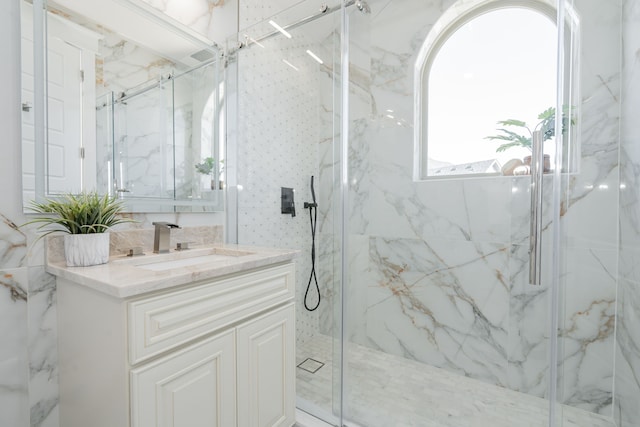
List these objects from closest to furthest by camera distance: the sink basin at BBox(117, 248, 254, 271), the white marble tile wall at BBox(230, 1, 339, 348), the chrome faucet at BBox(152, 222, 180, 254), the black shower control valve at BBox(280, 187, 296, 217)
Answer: the sink basin at BBox(117, 248, 254, 271) → the chrome faucet at BBox(152, 222, 180, 254) → the white marble tile wall at BBox(230, 1, 339, 348) → the black shower control valve at BBox(280, 187, 296, 217)

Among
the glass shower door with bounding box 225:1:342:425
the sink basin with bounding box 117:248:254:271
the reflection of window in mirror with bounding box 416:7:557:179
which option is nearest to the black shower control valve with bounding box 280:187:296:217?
the glass shower door with bounding box 225:1:342:425

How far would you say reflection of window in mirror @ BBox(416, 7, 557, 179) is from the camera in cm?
167

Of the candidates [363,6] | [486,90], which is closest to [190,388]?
[363,6]

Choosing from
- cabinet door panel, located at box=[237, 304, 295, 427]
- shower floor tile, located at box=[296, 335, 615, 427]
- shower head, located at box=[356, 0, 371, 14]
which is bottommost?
shower floor tile, located at box=[296, 335, 615, 427]

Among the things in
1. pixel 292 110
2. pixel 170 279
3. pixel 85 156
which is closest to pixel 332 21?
pixel 292 110

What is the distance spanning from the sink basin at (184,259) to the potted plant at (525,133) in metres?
1.60

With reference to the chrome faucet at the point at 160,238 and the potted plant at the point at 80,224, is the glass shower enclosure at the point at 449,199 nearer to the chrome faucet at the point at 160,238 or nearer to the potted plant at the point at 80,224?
the chrome faucet at the point at 160,238

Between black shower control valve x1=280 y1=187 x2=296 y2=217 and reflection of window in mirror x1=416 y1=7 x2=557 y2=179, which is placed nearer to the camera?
reflection of window in mirror x1=416 y1=7 x2=557 y2=179

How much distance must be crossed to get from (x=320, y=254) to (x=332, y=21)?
1461 mm

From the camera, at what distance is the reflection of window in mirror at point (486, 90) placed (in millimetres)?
1668

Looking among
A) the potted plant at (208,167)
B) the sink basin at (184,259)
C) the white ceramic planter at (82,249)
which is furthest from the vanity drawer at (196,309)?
the potted plant at (208,167)

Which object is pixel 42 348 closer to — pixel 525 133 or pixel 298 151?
pixel 298 151

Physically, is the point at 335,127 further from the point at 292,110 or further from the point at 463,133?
the point at 463,133

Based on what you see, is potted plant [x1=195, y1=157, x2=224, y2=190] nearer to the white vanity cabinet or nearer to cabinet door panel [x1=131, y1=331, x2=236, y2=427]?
the white vanity cabinet
